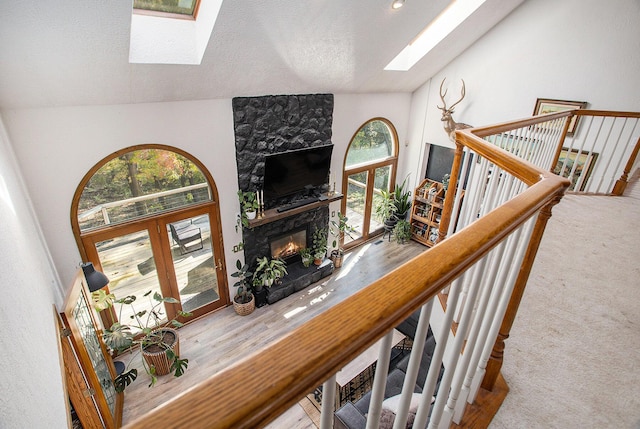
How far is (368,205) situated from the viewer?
670 centimetres

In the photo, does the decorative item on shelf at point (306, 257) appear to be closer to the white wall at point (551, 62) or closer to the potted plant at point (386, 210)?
the potted plant at point (386, 210)

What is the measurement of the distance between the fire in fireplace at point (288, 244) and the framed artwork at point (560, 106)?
13.3 feet

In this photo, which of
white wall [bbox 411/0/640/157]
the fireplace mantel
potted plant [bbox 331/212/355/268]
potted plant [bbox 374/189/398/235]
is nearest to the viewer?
white wall [bbox 411/0/640/157]

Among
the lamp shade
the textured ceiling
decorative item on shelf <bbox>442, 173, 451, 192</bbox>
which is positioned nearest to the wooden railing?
the textured ceiling

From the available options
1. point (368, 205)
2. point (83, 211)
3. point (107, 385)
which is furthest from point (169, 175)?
point (368, 205)

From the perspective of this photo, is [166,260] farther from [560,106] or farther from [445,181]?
[560,106]

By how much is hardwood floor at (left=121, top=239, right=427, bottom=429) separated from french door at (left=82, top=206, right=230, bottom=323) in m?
0.42

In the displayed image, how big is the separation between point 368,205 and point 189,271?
3.65m

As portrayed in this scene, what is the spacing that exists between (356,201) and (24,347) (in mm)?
5588

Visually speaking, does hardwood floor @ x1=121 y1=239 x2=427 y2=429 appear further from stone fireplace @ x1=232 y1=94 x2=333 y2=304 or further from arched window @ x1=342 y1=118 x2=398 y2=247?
arched window @ x1=342 y1=118 x2=398 y2=247

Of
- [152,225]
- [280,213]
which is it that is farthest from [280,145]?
[152,225]

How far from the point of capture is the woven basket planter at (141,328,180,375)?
385cm

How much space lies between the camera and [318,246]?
579 cm

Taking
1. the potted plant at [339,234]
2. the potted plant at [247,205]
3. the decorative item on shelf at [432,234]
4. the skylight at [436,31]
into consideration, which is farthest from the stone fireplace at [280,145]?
the decorative item on shelf at [432,234]
